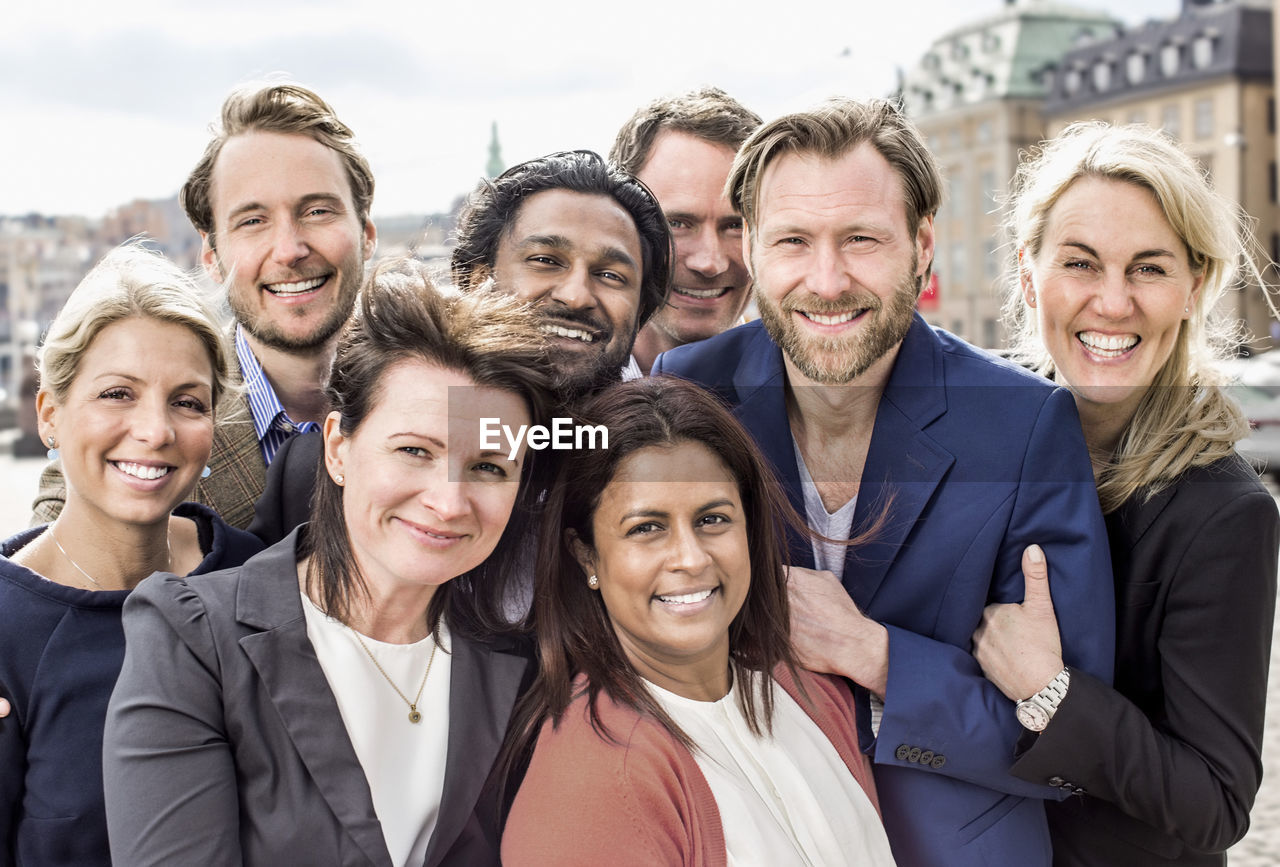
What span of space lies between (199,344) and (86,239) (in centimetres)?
8750

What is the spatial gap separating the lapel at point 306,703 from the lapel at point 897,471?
50.9 inches

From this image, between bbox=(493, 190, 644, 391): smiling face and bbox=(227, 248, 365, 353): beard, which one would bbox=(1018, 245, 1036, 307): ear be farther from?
bbox=(227, 248, 365, 353): beard

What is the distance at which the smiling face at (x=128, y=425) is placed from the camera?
2799mm

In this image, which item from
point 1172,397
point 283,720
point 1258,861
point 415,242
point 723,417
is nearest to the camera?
point 283,720

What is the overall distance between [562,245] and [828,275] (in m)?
0.70

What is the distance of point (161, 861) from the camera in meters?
2.33

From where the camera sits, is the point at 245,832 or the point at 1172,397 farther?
the point at 1172,397

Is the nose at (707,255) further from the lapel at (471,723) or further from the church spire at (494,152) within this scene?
the lapel at (471,723)

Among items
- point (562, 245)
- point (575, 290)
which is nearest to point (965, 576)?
point (575, 290)

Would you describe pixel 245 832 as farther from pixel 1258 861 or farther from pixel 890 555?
pixel 1258 861

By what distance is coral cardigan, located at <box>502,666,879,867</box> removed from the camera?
2.45 m

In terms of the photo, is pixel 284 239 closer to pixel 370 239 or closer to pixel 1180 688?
pixel 370 239

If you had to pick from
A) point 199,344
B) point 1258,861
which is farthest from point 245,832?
point 1258,861

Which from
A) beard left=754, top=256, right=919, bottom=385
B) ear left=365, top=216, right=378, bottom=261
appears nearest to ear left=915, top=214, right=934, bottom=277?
beard left=754, top=256, right=919, bottom=385
